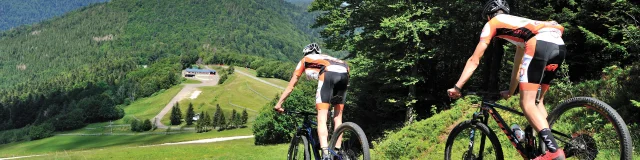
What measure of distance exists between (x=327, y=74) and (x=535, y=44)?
3176 millimetres

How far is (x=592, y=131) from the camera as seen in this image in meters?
5.13

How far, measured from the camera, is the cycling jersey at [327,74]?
269 inches

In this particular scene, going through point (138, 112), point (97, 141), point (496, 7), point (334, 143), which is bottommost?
point (97, 141)

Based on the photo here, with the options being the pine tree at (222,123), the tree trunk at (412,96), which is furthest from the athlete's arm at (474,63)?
the pine tree at (222,123)

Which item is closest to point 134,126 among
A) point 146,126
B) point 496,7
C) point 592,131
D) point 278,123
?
point 146,126

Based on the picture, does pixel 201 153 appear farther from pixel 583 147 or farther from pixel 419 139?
pixel 583 147

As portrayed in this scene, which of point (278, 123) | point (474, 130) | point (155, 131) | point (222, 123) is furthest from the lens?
point (155, 131)

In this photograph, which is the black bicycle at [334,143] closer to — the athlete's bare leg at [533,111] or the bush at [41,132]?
the athlete's bare leg at [533,111]

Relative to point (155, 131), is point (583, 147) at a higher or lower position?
higher

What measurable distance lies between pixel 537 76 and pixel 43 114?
690 ft

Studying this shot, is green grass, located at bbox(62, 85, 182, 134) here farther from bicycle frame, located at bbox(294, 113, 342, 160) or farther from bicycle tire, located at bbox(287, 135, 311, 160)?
bicycle frame, located at bbox(294, 113, 342, 160)

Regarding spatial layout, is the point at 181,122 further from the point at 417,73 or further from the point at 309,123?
the point at 309,123

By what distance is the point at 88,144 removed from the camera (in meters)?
116

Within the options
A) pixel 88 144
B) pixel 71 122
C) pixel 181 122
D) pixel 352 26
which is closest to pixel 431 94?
pixel 352 26
